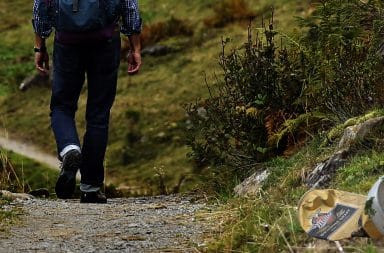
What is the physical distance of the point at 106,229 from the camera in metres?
4.43

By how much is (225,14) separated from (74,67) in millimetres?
8671

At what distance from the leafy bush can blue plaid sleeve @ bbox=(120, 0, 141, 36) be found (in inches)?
29.4

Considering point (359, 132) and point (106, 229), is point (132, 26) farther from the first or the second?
point (359, 132)

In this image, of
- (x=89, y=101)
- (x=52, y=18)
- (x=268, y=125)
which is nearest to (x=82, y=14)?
(x=52, y=18)

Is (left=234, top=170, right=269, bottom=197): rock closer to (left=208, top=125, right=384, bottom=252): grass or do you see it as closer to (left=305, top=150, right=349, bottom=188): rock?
(left=208, top=125, right=384, bottom=252): grass

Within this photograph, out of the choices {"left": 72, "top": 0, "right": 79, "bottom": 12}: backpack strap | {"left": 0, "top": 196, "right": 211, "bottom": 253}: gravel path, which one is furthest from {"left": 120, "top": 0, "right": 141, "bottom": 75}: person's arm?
{"left": 0, "top": 196, "right": 211, "bottom": 253}: gravel path

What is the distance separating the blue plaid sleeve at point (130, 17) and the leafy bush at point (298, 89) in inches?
29.4

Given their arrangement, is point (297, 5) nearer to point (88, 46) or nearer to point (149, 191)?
point (149, 191)

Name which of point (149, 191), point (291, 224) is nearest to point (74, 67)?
point (291, 224)

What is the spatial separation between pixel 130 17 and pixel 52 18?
477 mm

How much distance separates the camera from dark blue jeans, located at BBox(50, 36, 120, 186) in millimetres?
5535

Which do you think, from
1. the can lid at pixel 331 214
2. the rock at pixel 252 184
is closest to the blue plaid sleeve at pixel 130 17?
the rock at pixel 252 184

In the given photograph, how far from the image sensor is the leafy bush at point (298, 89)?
5160mm

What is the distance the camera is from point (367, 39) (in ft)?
18.3
